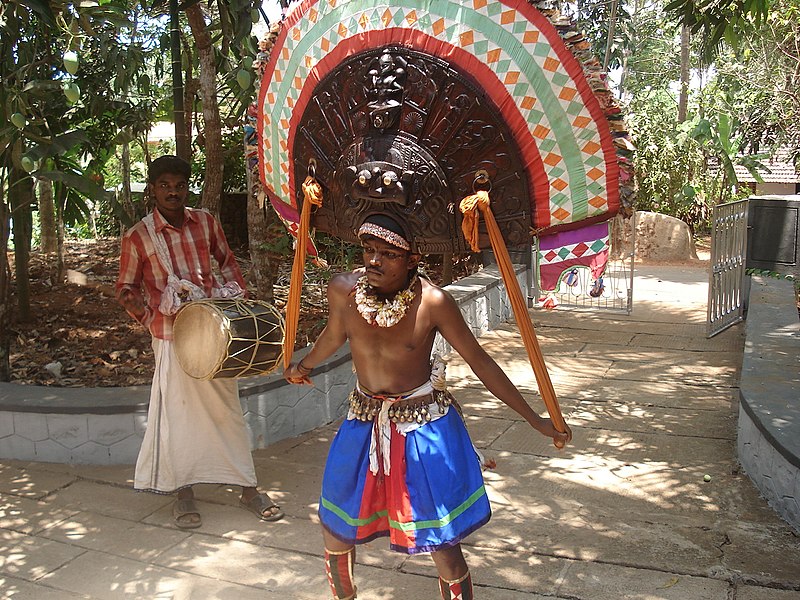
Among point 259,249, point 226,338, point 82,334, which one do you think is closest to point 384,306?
point 226,338

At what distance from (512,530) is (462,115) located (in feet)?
7.53

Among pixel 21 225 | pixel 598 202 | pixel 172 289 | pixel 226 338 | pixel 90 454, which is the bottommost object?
pixel 90 454

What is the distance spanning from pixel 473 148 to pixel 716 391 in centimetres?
456

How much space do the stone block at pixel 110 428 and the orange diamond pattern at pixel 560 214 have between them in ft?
10.1

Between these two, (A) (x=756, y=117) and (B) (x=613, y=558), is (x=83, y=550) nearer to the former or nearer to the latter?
(B) (x=613, y=558)

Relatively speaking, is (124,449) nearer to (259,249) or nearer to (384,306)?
(259,249)

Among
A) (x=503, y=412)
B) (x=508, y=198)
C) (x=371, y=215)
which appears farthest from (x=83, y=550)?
(x=503, y=412)

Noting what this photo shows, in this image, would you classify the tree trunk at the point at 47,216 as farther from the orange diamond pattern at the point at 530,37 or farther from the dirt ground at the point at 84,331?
the orange diamond pattern at the point at 530,37

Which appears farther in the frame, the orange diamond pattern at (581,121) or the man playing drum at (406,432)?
the man playing drum at (406,432)

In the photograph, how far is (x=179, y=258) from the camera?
4.15 metres

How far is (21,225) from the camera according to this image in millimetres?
6594

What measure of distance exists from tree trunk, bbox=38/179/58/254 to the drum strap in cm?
535

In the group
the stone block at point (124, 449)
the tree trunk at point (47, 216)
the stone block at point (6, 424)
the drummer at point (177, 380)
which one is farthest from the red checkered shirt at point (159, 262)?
the tree trunk at point (47, 216)

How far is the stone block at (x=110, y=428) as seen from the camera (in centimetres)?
472
